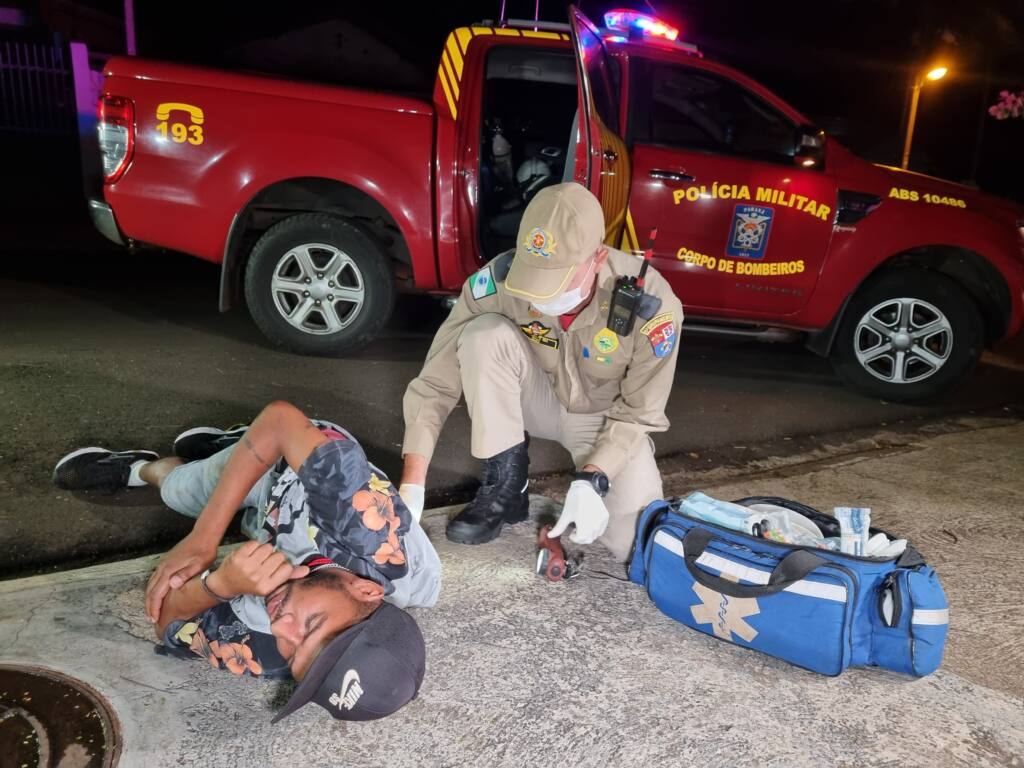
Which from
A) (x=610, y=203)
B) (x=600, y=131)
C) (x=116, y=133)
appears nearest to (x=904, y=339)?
(x=610, y=203)

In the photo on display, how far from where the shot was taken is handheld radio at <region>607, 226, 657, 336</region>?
251 cm

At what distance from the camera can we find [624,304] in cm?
251

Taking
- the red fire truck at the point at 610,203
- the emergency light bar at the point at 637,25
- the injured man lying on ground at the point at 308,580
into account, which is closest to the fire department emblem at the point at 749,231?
the red fire truck at the point at 610,203

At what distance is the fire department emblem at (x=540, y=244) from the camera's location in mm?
2387

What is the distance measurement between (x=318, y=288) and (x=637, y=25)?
2.24m

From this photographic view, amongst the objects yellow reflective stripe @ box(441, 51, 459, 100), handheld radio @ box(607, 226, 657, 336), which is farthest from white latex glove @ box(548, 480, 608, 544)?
yellow reflective stripe @ box(441, 51, 459, 100)

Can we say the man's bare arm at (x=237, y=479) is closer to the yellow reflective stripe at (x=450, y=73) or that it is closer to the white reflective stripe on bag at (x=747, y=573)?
the white reflective stripe on bag at (x=747, y=573)

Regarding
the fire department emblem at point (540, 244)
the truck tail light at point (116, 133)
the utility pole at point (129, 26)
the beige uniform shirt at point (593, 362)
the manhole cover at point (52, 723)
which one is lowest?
the manhole cover at point (52, 723)

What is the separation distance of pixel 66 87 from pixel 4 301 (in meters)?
6.95

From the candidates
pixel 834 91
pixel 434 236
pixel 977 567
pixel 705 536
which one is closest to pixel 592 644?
pixel 705 536

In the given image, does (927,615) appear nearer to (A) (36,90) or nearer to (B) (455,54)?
(B) (455,54)

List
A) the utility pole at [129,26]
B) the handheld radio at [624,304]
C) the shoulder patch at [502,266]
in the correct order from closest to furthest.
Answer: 1. the handheld radio at [624,304]
2. the shoulder patch at [502,266]
3. the utility pole at [129,26]

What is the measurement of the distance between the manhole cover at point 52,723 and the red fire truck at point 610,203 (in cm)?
277

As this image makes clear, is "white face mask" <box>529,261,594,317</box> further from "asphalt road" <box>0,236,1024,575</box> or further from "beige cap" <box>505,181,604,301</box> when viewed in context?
"asphalt road" <box>0,236,1024,575</box>
